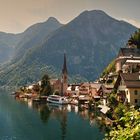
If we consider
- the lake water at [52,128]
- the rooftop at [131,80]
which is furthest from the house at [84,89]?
the rooftop at [131,80]

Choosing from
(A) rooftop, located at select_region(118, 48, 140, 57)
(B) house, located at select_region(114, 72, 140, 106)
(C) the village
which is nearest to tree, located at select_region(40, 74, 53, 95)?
(C) the village

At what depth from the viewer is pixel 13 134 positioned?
261ft

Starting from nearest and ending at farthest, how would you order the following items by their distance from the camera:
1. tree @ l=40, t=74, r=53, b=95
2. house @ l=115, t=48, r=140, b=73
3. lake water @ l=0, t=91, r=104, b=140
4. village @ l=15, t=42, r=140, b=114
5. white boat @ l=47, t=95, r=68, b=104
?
lake water @ l=0, t=91, r=104, b=140
village @ l=15, t=42, r=140, b=114
house @ l=115, t=48, r=140, b=73
white boat @ l=47, t=95, r=68, b=104
tree @ l=40, t=74, r=53, b=95

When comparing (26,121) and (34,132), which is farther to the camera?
(26,121)

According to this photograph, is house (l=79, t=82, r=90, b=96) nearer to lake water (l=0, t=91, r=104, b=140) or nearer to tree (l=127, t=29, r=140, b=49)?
tree (l=127, t=29, r=140, b=49)

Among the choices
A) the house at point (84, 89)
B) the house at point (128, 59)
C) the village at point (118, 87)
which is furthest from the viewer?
the house at point (84, 89)

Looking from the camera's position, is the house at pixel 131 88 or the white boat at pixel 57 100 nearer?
the house at pixel 131 88

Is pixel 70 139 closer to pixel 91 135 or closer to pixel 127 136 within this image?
pixel 91 135

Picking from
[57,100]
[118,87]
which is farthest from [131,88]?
[57,100]

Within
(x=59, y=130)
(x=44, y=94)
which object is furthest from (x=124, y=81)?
(x=44, y=94)

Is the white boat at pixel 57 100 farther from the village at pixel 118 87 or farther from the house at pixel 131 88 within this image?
the house at pixel 131 88

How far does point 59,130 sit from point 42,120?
20.0 m

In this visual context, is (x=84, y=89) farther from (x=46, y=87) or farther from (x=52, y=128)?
(x=52, y=128)

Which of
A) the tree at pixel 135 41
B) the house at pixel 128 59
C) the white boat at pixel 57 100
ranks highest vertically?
the tree at pixel 135 41
